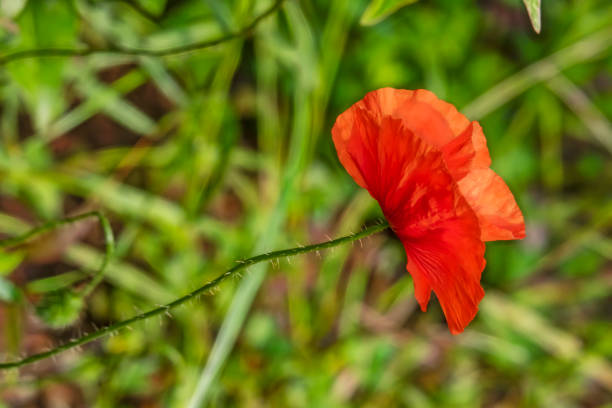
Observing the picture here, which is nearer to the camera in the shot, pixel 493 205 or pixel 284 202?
pixel 493 205

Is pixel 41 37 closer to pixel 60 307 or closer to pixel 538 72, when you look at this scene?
pixel 60 307

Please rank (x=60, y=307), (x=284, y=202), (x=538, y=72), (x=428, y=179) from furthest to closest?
1. (x=538, y=72)
2. (x=284, y=202)
3. (x=60, y=307)
4. (x=428, y=179)

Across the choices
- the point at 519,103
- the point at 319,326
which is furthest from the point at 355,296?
the point at 519,103

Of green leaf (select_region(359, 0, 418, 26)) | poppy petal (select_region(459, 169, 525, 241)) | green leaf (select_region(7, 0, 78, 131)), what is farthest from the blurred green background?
poppy petal (select_region(459, 169, 525, 241))

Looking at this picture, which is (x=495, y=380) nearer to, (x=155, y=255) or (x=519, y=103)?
(x=519, y=103)

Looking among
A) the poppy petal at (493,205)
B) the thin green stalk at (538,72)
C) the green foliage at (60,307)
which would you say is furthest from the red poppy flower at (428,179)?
the thin green stalk at (538,72)

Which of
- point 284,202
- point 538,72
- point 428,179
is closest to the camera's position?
point 428,179

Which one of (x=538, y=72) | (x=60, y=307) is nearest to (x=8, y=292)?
(x=60, y=307)
